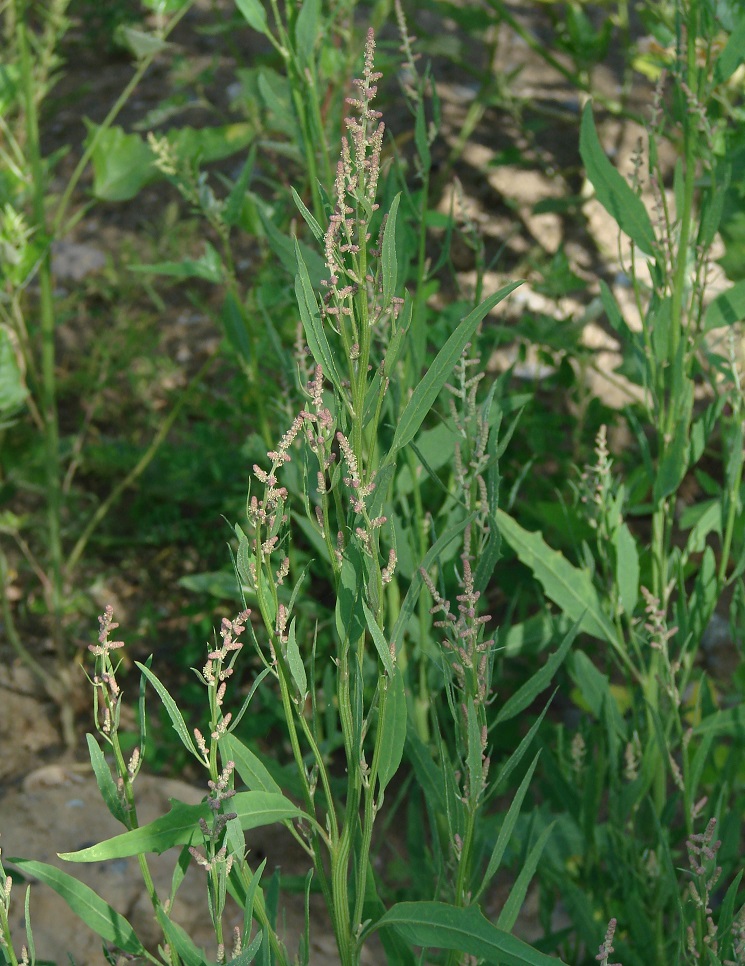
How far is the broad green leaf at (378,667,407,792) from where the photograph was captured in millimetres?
789

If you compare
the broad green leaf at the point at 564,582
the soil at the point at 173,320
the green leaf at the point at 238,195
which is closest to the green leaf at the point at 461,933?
the broad green leaf at the point at 564,582

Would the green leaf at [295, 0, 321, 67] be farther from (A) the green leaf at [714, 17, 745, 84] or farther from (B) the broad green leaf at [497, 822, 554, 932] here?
(B) the broad green leaf at [497, 822, 554, 932]

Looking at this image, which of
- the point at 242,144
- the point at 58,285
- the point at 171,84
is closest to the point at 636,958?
the point at 242,144

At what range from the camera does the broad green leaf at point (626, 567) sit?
3.86ft

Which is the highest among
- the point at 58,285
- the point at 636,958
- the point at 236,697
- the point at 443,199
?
the point at 443,199

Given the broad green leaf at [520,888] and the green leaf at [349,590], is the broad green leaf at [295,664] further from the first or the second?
the broad green leaf at [520,888]

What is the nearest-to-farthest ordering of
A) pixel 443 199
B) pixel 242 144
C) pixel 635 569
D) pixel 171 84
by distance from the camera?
pixel 635 569
pixel 242 144
pixel 443 199
pixel 171 84

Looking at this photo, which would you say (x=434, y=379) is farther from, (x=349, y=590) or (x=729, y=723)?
(x=729, y=723)

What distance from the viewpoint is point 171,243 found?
2416mm

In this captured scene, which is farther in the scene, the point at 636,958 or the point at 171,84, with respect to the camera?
the point at 171,84

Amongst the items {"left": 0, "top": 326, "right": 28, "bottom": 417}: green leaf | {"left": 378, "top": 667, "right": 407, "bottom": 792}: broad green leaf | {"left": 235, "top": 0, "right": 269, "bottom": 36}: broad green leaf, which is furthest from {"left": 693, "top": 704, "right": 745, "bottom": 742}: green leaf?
{"left": 0, "top": 326, "right": 28, "bottom": 417}: green leaf

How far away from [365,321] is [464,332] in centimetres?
6

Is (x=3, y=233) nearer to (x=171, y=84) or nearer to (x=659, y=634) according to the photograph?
(x=659, y=634)

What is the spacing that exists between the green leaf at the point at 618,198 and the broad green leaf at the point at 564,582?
1.05 feet
